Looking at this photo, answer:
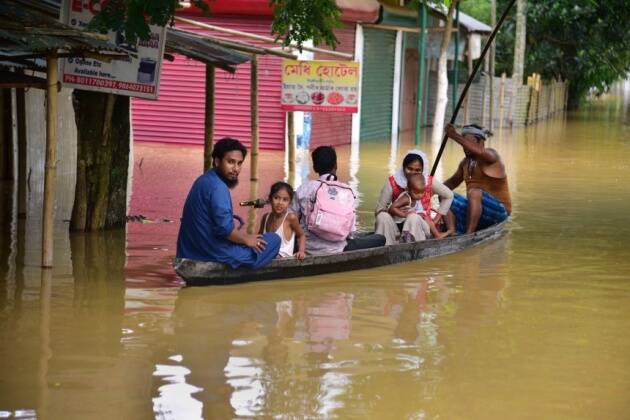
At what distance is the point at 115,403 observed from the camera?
21.6ft

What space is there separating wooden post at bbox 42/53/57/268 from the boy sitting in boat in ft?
10.7

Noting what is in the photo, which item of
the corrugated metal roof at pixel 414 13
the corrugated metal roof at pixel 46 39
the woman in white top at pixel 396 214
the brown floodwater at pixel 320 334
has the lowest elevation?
the brown floodwater at pixel 320 334

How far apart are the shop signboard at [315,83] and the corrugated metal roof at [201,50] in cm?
485

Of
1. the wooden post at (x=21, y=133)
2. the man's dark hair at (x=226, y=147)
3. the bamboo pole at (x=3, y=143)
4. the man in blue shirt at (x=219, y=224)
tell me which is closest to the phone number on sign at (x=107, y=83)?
the man in blue shirt at (x=219, y=224)

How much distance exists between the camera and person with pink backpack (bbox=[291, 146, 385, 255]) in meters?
10.1

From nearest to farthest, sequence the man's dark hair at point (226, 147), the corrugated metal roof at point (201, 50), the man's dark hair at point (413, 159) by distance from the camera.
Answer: the man's dark hair at point (226, 147)
the man's dark hair at point (413, 159)
the corrugated metal roof at point (201, 50)

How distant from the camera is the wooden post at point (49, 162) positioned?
993 cm

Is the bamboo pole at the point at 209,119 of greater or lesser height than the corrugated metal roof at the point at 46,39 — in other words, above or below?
below

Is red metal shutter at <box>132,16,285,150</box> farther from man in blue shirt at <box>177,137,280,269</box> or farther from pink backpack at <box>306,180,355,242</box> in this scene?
man in blue shirt at <box>177,137,280,269</box>

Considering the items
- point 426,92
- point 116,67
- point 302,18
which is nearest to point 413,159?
point 302,18

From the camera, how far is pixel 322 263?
33.6 ft

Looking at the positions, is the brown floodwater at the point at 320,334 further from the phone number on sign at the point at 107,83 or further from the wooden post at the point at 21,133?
the phone number on sign at the point at 107,83

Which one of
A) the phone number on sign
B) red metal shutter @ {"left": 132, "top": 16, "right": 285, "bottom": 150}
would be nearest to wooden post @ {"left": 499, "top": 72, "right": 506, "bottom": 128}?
red metal shutter @ {"left": 132, "top": 16, "right": 285, "bottom": 150}

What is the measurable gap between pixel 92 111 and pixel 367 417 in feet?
21.0
